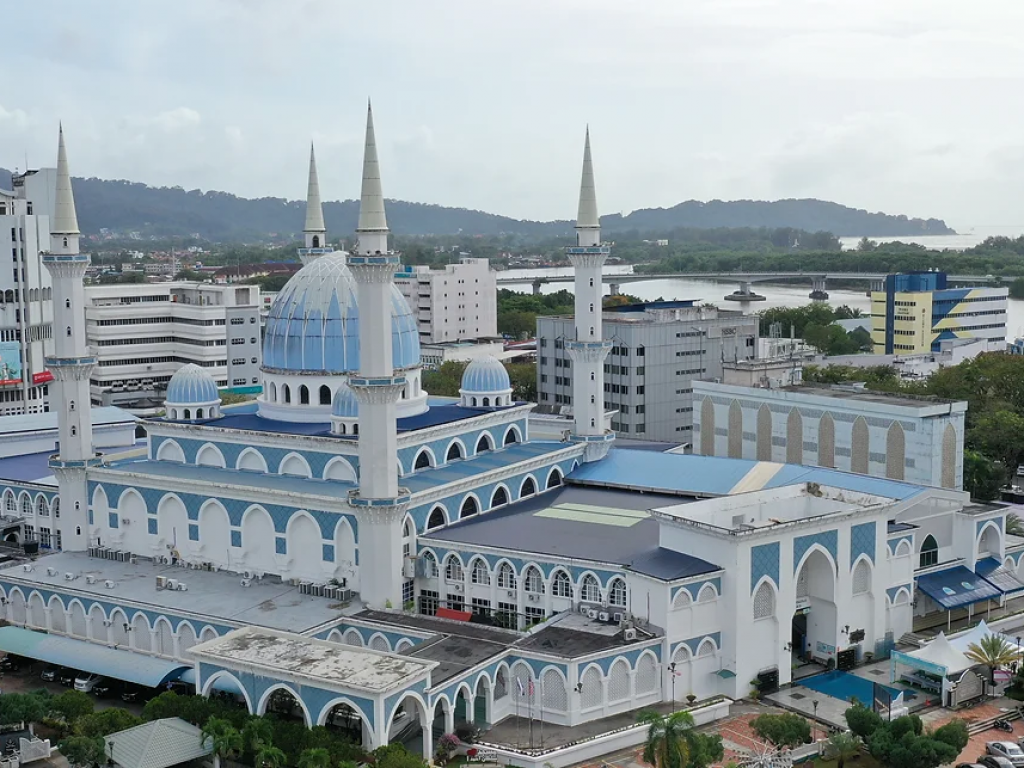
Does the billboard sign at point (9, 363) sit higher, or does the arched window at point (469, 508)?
the billboard sign at point (9, 363)

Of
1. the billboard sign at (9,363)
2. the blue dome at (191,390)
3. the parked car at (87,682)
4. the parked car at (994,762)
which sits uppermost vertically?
the blue dome at (191,390)

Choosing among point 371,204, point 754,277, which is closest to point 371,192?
point 371,204

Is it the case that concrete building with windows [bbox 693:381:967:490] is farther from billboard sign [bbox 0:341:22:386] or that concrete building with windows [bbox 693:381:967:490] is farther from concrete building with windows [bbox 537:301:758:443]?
billboard sign [bbox 0:341:22:386]

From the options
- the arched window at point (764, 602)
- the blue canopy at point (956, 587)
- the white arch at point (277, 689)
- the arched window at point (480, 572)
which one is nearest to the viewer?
the white arch at point (277, 689)

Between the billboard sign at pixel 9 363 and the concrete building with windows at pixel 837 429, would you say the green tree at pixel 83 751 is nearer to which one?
the concrete building with windows at pixel 837 429

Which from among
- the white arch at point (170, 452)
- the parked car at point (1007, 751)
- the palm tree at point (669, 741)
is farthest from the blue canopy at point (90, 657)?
the parked car at point (1007, 751)

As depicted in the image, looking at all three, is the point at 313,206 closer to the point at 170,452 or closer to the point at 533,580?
the point at 170,452
